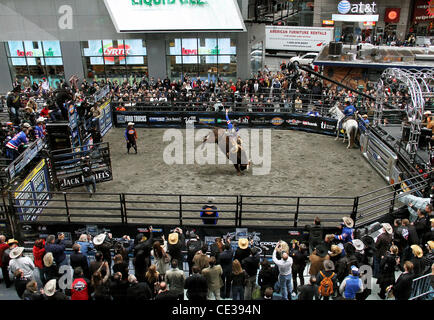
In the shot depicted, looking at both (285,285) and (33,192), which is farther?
(33,192)

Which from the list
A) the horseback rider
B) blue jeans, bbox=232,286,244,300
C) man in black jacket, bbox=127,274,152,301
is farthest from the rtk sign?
man in black jacket, bbox=127,274,152,301

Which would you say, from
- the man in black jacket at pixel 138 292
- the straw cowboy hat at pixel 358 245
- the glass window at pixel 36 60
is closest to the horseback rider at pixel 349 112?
the straw cowboy hat at pixel 358 245

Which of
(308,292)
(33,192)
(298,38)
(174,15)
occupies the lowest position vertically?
(308,292)

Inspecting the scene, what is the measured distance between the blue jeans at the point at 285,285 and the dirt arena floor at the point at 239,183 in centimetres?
364

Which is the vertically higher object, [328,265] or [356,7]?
[356,7]

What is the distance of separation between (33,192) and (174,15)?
19322 mm

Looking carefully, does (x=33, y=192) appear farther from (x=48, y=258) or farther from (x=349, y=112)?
(x=349, y=112)

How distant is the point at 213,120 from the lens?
22.9 m

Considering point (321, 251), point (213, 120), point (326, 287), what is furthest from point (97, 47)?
point (326, 287)

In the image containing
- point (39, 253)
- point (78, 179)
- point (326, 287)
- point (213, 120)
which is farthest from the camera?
point (213, 120)

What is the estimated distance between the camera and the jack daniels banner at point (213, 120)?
73.1 feet

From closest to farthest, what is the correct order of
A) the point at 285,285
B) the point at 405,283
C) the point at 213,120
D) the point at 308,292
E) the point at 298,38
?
1. the point at 308,292
2. the point at 405,283
3. the point at 285,285
4. the point at 213,120
5. the point at 298,38

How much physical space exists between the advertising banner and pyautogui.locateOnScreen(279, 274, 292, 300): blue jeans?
6931mm

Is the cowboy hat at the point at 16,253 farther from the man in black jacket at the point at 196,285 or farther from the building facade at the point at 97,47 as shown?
the building facade at the point at 97,47
